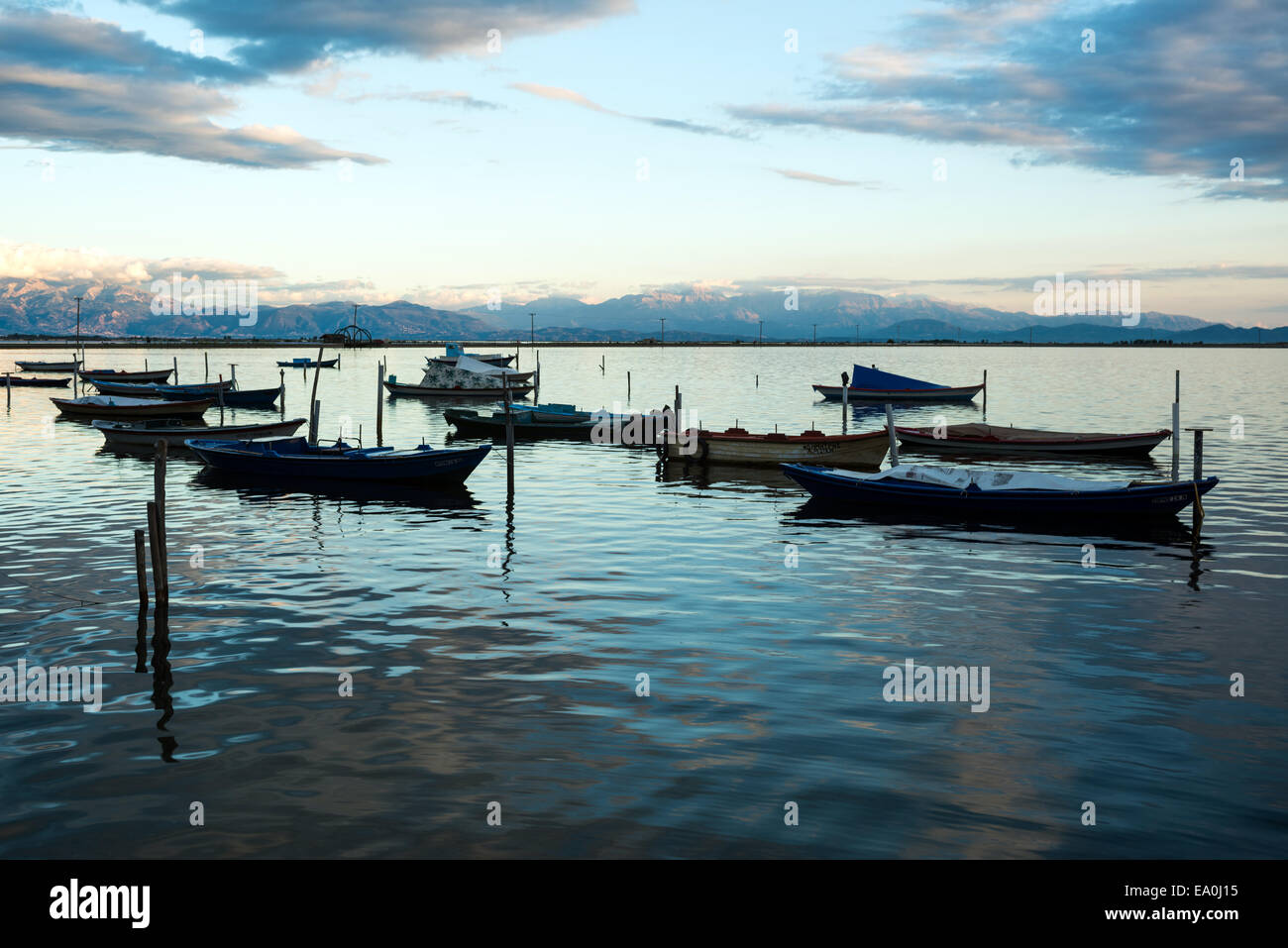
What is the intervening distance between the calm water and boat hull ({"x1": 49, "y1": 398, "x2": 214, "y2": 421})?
1284 inches

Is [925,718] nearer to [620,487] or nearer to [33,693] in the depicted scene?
[33,693]

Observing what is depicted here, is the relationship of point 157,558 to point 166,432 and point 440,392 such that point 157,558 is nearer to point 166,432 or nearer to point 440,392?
point 166,432

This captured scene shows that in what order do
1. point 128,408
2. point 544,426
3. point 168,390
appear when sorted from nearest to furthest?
1. point 544,426
2. point 128,408
3. point 168,390

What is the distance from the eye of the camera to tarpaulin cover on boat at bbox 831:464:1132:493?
30234 mm

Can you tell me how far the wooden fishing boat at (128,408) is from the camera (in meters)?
61.6

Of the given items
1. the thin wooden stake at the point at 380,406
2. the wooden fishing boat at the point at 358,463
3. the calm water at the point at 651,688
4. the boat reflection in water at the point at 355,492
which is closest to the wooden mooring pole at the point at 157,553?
the calm water at the point at 651,688

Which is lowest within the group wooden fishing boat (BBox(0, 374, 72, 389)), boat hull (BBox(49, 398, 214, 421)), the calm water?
the calm water

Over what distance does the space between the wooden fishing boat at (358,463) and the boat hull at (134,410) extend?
1066 inches

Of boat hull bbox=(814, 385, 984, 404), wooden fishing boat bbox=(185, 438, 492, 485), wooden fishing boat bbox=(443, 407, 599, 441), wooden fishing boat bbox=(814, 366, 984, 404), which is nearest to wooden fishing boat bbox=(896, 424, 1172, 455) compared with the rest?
wooden fishing boat bbox=(443, 407, 599, 441)

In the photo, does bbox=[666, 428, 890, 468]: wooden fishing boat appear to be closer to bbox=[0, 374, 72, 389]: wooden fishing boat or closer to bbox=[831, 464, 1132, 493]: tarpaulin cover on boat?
bbox=[831, 464, 1132, 493]: tarpaulin cover on boat

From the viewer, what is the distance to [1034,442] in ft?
155

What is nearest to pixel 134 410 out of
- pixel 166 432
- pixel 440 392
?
pixel 166 432

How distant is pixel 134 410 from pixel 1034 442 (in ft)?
173
